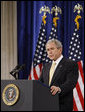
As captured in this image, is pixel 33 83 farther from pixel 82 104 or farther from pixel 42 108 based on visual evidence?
pixel 82 104

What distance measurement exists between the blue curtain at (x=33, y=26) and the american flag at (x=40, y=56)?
10 cm

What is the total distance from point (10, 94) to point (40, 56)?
3764mm

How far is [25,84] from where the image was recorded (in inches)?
86.0

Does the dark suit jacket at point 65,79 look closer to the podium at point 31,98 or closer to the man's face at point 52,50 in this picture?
the man's face at point 52,50

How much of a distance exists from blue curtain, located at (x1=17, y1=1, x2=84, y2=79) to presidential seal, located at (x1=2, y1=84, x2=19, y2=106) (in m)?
3.65

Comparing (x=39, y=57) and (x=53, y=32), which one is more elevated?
(x=53, y=32)

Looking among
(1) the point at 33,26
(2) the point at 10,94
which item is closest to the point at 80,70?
(1) the point at 33,26

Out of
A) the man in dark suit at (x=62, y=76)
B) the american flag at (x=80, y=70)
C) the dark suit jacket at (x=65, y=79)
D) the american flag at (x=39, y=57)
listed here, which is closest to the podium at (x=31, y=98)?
the man in dark suit at (x=62, y=76)

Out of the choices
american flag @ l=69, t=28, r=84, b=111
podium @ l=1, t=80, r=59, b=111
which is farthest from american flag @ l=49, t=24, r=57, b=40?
podium @ l=1, t=80, r=59, b=111

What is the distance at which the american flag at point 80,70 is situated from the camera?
553 cm

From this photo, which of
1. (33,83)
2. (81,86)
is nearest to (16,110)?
(33,83)

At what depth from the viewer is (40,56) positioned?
5.95 metres

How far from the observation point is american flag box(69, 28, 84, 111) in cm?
553

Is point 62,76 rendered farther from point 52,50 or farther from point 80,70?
point 80,70
